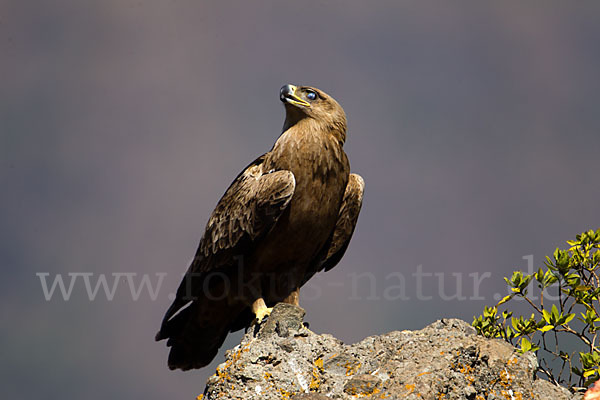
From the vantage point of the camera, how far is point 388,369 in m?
4.52

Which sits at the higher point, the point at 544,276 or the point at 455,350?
the point at 544,276

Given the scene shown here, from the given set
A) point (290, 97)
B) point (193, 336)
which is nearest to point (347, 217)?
point (290, 97)

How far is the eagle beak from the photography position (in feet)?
20.4

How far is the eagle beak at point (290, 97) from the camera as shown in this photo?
20.4 ft

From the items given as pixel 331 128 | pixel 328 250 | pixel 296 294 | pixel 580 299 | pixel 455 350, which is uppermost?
pixel 331 128

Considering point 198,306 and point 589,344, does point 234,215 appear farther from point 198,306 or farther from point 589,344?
point 589,344

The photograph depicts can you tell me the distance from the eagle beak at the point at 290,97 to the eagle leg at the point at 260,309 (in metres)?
1.75

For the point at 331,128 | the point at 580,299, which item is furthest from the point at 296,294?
the point at 580,299

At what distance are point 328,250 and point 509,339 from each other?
1940 millimetres

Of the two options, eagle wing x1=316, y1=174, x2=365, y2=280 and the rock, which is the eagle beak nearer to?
eagle wing x1=316, y1=174, x2=365, y2=280

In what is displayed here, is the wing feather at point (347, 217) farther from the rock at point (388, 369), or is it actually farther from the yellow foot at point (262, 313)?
the rock at point (388, 369)

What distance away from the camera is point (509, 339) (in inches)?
209

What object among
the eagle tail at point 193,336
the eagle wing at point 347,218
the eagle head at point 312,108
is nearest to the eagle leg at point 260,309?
the eagle tail at point 193,336

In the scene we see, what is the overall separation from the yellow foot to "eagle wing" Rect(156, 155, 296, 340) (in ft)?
1.82
